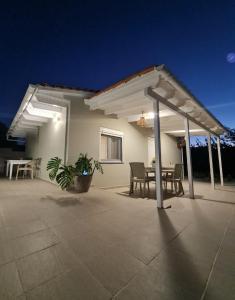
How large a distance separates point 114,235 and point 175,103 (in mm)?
3729

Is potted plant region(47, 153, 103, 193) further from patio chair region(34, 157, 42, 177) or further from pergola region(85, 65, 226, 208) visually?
patio chair region(34, 157, 42, 177)

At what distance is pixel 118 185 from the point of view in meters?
6.05

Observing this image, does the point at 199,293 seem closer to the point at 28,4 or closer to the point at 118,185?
the point at 118,185

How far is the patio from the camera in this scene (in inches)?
40.5

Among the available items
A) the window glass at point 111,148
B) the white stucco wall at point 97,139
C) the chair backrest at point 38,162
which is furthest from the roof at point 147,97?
the chair backrest at point 38,162

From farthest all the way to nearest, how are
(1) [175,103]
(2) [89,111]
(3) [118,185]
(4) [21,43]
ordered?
(4) [21,43]
(3) [118,185]
(2) [89,111]
(1) [175,103]

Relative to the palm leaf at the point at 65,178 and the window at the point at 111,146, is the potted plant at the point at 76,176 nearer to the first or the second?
the palm leaf at the point at 65,178

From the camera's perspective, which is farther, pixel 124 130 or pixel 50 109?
pixel 124 130

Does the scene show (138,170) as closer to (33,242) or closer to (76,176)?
(76,176)

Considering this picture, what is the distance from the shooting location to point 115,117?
20.4ft

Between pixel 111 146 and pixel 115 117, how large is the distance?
1.21 metres

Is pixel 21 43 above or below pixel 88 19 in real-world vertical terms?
above

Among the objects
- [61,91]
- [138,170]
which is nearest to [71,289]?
[138,170]

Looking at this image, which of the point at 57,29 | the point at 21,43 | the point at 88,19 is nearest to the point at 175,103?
the point at 88,19
